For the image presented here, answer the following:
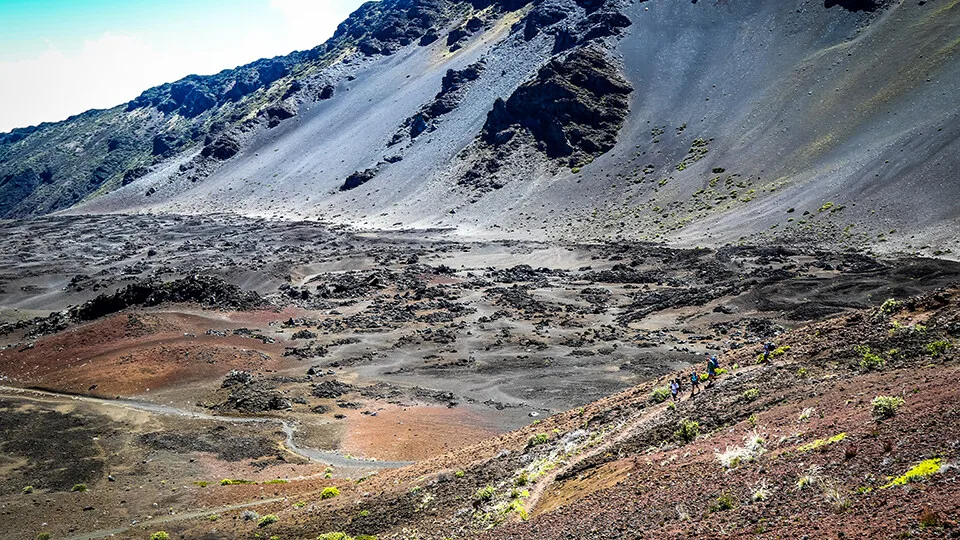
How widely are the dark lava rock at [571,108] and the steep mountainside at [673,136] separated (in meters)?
0.35

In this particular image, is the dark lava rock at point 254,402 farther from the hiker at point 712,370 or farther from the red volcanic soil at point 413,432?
the hiker at point 712,370

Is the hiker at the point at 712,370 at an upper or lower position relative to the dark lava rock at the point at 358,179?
lower

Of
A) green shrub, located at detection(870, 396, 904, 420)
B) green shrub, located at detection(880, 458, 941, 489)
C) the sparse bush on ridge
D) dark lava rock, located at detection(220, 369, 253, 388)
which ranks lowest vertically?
dark lava rock, located at detection(220, 369, 253, 388)

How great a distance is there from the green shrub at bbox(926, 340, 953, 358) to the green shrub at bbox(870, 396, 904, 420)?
12.5 ft

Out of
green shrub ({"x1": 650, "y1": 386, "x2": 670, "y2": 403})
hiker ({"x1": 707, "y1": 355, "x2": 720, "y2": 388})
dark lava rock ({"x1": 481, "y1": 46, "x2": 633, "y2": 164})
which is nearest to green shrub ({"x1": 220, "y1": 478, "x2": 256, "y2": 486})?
green shrub ({"x1": 650, "y1": 386, "x2": 670, "y2": 403})

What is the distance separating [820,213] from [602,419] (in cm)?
7463

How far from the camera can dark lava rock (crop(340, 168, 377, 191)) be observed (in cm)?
16300

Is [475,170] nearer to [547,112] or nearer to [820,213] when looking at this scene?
[547,112]

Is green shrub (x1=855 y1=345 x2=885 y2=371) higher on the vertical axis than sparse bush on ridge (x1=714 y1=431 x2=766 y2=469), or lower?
lower

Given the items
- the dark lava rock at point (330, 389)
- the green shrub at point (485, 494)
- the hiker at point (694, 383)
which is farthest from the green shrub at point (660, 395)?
the dark lava rock at point (330, 389)

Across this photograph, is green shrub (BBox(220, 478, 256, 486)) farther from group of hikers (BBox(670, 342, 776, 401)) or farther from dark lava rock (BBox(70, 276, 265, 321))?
dark lava rock (BBox(70, 276, 265, 321))

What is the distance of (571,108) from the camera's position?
141625 millimetres

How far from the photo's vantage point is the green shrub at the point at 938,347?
1620 cm

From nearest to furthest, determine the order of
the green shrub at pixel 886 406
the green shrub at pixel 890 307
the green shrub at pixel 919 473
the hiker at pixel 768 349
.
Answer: the green shrub at pixel 919 473, the green shrub at pixel 886 406, the green shrub at pixel 890 307, the hiker at pixel 768 349
